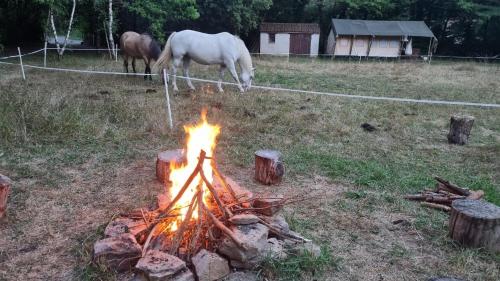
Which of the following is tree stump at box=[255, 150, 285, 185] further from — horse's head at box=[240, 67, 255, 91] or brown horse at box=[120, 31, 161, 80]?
brown horse at box=[120, 31, 161, 80]

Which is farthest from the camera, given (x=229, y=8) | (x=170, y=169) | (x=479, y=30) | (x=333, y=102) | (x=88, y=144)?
(x=479, y=30)

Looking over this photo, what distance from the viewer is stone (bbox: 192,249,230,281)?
298 centimetres

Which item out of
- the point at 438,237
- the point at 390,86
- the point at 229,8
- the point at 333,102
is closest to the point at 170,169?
the point at 438,237

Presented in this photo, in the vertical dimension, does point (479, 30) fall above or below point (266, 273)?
above

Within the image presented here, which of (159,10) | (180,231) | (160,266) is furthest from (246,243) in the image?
(159,10)

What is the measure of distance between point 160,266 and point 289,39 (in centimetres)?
2963

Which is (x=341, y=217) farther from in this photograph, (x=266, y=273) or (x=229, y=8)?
(x=229, y=8)

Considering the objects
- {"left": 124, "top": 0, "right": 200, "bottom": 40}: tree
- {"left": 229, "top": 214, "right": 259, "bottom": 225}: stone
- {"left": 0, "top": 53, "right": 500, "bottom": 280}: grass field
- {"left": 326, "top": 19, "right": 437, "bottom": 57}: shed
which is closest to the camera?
{"left": 229, "top": 214, "right": 259, "bottom": 225}: stone

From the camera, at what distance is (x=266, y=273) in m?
3.20

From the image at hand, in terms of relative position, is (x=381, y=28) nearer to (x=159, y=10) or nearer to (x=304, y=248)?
(x=159, y=10)

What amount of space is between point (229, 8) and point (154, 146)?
18725mm

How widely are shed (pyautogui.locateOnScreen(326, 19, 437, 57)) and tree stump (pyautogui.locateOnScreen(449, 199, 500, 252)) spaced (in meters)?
26.5

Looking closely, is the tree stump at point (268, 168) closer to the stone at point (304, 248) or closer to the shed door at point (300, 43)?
the stone at point (304, 248)

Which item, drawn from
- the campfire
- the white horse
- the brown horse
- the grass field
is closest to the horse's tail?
the white horse
